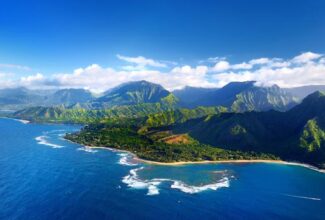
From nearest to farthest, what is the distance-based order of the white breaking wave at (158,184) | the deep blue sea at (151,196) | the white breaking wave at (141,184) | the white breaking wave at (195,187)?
the deep blue sea at (151,196), the white breaking wave at (141,184), the white breaking wave at (158,184), the white breaking wave at (195,187)

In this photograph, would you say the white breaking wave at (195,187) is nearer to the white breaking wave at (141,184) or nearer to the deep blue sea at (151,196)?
the deep blue sea at (151,196)

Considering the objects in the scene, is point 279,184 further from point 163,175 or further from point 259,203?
point 163,175

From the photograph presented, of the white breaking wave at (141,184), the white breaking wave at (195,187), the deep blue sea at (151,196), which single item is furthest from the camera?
the white breaking wave at (195,187)

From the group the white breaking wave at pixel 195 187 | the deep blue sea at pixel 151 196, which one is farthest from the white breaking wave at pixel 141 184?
the white breaking wave at pixel 195 187

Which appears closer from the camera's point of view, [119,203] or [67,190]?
[119,203]

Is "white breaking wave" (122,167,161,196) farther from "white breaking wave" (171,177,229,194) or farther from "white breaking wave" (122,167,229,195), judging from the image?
"white breaking wave" (171,177,229,194)

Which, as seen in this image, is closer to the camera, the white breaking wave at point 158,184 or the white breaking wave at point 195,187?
the white breaking wave at point 158,184

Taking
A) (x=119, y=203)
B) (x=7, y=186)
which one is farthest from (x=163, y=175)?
(x=7, y=186)

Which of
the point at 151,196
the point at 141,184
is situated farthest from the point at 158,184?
the point at 151,196

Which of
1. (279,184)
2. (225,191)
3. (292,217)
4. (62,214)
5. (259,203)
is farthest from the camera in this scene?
(279,184)

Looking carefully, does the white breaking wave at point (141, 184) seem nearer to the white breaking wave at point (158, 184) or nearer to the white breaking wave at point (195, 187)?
the white breaking wave at point (158, 184)

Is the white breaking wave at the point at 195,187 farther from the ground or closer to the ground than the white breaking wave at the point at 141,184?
closer to the ground
